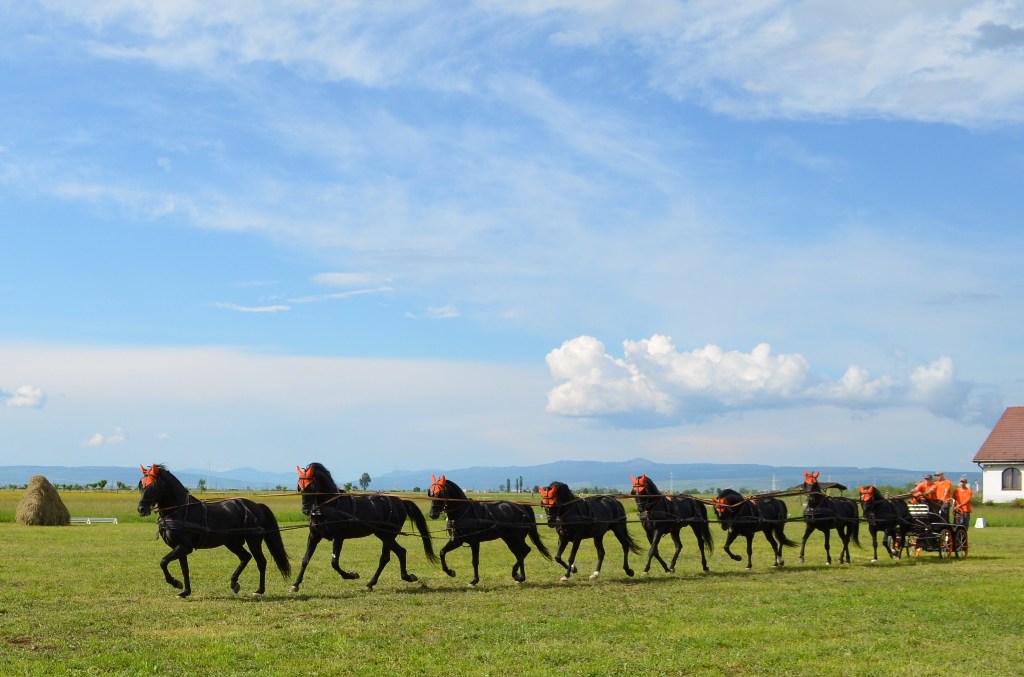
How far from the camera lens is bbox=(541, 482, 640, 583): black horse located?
2186 centimetres

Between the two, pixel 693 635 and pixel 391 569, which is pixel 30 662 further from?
pixel 391 569

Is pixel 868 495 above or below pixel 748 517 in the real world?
above

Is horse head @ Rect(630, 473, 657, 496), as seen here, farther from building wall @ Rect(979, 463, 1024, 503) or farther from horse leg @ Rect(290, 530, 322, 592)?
building wall @ Rect(979, 463, 1024, 503)

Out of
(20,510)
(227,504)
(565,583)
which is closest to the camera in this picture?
(227,504)

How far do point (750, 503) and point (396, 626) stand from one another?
12927mm

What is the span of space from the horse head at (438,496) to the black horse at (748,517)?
738 centimetres

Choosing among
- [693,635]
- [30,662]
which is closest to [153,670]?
[30,662]

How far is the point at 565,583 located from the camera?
20.9 meters

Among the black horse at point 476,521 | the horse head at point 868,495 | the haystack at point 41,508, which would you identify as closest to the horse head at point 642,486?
the black horse at point 476,521

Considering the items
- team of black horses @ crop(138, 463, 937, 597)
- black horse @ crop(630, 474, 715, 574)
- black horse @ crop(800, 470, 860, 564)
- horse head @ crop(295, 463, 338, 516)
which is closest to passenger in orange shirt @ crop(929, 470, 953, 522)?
black horse @ crop(800, 470, 860, 564)

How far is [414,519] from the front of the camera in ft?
67.9

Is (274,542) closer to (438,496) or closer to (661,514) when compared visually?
(438,496)

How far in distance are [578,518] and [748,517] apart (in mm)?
5251

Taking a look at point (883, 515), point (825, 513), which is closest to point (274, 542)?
point (825, 513)
